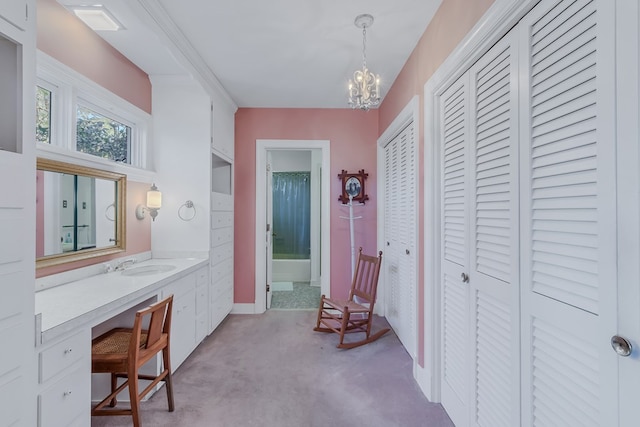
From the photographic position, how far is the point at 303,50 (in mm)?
2287

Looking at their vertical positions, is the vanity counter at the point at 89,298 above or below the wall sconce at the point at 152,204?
below

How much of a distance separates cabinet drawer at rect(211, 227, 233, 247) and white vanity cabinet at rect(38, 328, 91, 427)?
4.97 ft

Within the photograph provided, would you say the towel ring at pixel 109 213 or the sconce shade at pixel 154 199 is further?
the sconce shade at pixel 154 199

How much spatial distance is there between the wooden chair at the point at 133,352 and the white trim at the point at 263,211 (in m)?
1.65

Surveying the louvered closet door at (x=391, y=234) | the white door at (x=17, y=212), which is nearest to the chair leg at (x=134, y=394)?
the white door at (x=17, y=212)

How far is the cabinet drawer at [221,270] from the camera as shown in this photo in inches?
112

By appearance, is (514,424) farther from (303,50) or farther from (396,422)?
(303,50)

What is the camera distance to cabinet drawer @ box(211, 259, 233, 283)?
112 inches

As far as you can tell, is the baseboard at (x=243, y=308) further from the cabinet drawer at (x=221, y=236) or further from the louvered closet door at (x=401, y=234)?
the louvered closet door at (x=401, y=234)

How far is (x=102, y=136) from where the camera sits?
2.27 meters

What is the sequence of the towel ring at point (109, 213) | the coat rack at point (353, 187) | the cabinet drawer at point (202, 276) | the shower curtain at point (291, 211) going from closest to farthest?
the towel ring at point (109, 213) < the cabinet drawer at point (202, 276) < the coat rack at point (353, 187) < the shower curtain at point (291, 211)

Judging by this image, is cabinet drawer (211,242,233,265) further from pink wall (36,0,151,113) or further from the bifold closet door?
the bifold closet door

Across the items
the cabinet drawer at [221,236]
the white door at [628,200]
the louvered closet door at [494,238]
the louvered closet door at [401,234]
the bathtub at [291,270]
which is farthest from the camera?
the bathtub at [291,270]

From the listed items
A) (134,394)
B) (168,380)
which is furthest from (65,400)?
(168,380)
